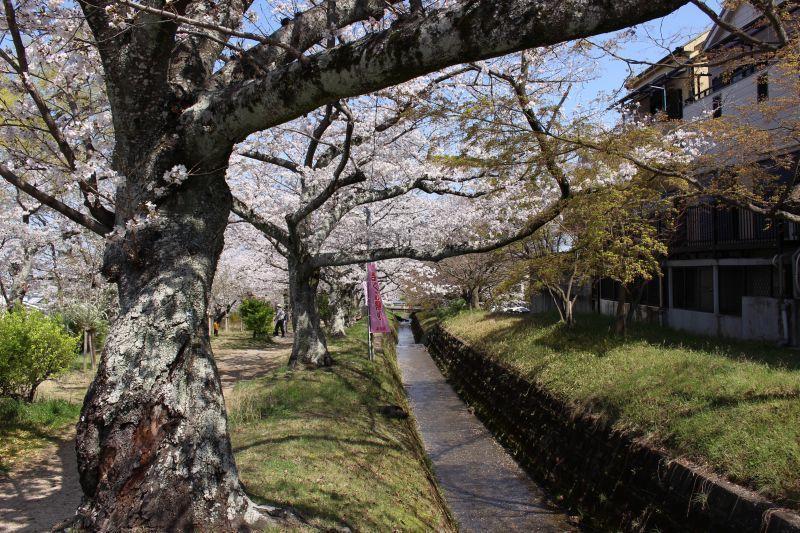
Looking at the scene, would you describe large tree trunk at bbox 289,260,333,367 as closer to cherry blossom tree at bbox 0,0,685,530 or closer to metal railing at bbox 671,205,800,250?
Result: cherry blossom tree at bbox 0,0,685,530

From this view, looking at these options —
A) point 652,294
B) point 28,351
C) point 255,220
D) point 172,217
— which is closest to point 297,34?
point 172,217

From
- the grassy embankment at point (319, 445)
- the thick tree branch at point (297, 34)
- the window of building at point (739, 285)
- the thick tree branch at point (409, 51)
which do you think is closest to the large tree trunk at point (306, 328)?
the grassy embankment at point (319, 445)

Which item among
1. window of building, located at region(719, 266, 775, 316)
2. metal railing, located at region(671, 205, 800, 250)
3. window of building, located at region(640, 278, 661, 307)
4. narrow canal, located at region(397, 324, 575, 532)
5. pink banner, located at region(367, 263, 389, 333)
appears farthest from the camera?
window of building, located at region(640, 278, 661, 307)

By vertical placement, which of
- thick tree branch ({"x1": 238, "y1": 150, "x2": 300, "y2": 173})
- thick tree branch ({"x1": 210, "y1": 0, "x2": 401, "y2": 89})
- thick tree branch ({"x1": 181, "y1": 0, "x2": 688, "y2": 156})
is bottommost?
thick tree branch ({"x1": 181, "y1": 0, "x2": 688, "y2": 156})

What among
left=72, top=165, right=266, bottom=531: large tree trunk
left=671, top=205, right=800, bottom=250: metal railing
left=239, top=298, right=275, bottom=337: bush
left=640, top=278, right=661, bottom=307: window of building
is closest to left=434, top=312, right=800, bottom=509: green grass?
left=671, top=205, right=800, bottom=250: metal railing

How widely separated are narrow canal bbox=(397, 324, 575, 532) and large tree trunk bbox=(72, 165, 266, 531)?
5728mm

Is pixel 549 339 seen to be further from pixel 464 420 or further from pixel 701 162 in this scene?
pixel 701 162

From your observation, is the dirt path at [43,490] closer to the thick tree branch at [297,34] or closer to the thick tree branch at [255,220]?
the thick tree branch at [255,220]

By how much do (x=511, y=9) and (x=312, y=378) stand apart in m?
10.5

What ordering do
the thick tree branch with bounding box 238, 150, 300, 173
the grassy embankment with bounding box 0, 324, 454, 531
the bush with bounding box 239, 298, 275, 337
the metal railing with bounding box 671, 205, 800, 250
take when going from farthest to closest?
1. the bush with bounding box 239, 298, 275, 337
2. the metal railing with bounding box 671, 205, 800, 250
3. the thick tree branch with bounding box 238, 150, 300, 173
4. the grassy embankment with bounding box 0, 324, 454, 531

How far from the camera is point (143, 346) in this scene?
13.9ft

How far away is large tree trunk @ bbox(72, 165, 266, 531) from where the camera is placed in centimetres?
404

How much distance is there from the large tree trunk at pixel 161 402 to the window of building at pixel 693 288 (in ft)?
52.0

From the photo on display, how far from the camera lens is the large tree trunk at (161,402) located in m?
4.04
